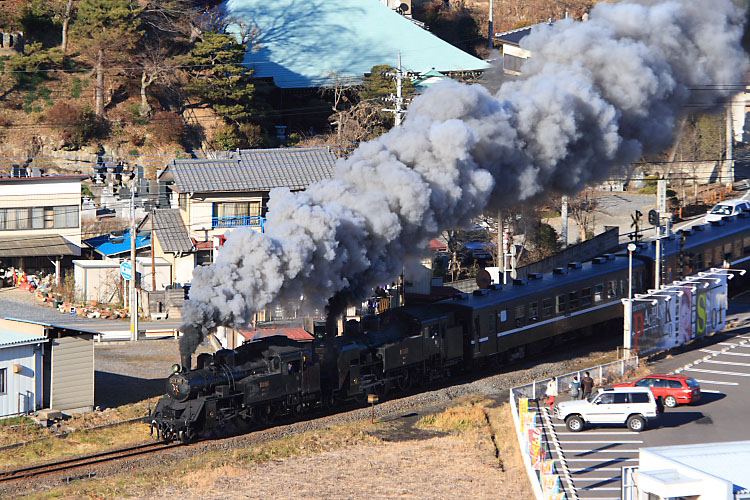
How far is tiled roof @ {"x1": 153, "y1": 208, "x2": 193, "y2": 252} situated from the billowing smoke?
19254 mm

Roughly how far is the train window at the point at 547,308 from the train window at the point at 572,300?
1179mm

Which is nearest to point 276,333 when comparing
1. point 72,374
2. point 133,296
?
point 72,374

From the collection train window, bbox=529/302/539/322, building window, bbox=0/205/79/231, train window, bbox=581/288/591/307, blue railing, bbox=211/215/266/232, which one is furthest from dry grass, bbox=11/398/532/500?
building window, bbox=0/205/79/231

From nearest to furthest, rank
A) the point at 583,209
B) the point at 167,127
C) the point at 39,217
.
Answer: the point at 39,217 < the point at 583,209 < the point at 167,127

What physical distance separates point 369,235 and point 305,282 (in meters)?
3.14

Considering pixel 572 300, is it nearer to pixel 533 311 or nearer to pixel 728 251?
pixel 533 311

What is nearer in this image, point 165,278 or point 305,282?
point 305,282

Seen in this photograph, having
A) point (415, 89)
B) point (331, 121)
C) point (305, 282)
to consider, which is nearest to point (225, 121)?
point (331, 121)

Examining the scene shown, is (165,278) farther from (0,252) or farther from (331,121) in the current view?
(331,121)

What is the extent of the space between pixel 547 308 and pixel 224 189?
20.0 meters

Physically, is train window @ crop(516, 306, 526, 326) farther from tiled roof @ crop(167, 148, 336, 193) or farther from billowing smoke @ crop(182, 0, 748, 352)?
tiled roof @ crop(167, 148, 336, 193)

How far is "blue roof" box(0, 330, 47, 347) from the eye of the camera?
2875cm

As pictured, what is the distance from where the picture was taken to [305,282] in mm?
27172

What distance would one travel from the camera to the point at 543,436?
26469 millimetres
